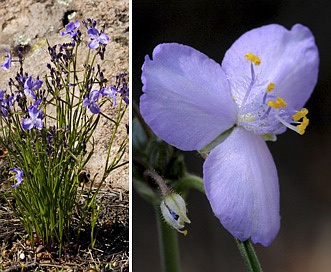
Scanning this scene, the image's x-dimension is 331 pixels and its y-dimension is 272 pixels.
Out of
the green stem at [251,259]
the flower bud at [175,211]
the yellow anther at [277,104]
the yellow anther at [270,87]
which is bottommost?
the green stem at [251,259]

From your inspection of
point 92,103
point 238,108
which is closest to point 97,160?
point 92,103

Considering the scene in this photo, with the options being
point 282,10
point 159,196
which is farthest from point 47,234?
point 282,10

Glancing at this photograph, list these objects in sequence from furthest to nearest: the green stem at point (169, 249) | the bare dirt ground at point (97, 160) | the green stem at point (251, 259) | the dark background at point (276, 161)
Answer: the dark background at point (276, 161), the bare dirt ground at point (97, 160), the green stem at point (169, 249), the green stem at point (251, 259)

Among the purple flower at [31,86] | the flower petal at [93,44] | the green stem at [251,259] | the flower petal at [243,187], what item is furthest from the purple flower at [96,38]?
the green stem at [251,259]

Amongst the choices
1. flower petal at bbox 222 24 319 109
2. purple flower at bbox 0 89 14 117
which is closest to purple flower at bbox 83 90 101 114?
purple flower at bbox 0 89 14 117

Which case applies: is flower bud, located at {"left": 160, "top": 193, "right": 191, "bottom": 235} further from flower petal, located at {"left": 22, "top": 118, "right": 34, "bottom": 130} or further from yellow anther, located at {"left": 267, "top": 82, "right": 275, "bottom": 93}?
flower petal, located at {"left": 22, "top": 118, "right": 34, "bottom": 130}

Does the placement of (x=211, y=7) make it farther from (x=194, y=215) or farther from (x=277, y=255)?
(x=277, y=255)

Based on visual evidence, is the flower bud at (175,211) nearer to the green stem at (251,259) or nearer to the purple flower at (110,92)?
the green stem at (251,259)

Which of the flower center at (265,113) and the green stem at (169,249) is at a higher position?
the flower center at (265,113)

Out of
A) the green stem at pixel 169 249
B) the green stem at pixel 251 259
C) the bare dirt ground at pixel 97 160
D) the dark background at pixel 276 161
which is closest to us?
the green stem at pixel 251 259
